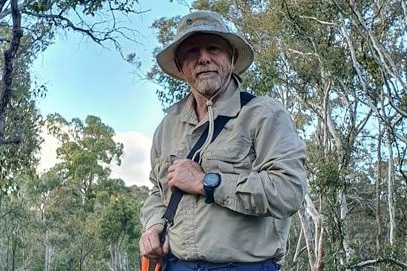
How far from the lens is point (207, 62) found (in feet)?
4.81

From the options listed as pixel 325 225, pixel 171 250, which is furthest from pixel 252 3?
pixel 171 250

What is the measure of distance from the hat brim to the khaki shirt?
114mm

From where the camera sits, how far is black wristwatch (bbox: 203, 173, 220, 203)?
4.30ft

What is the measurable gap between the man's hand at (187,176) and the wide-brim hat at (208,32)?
27 centimetres

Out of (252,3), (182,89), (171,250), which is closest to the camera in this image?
(171,250)

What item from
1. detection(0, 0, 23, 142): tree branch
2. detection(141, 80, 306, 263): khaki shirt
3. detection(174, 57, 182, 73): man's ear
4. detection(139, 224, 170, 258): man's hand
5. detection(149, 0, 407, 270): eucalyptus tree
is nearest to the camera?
detection(141, 80, 306, 263): khaki shirt

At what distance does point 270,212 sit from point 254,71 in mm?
9700

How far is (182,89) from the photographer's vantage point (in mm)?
9828

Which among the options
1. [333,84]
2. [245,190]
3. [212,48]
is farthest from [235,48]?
[333,84]

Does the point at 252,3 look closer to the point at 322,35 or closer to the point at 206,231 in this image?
the point at 322,35

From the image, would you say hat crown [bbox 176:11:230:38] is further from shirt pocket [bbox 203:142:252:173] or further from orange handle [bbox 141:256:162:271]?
orange handle [bbox 141:256:162:271]

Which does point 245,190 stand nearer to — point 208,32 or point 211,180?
point 211,180

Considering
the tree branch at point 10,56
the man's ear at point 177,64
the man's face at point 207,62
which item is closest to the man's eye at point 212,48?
the man's face at point 207,62

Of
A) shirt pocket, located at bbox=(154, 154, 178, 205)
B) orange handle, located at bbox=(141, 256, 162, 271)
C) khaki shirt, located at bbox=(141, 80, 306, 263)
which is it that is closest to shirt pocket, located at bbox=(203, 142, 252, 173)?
khaki shirt, located at bbox=(141, 80, 306, 263)
